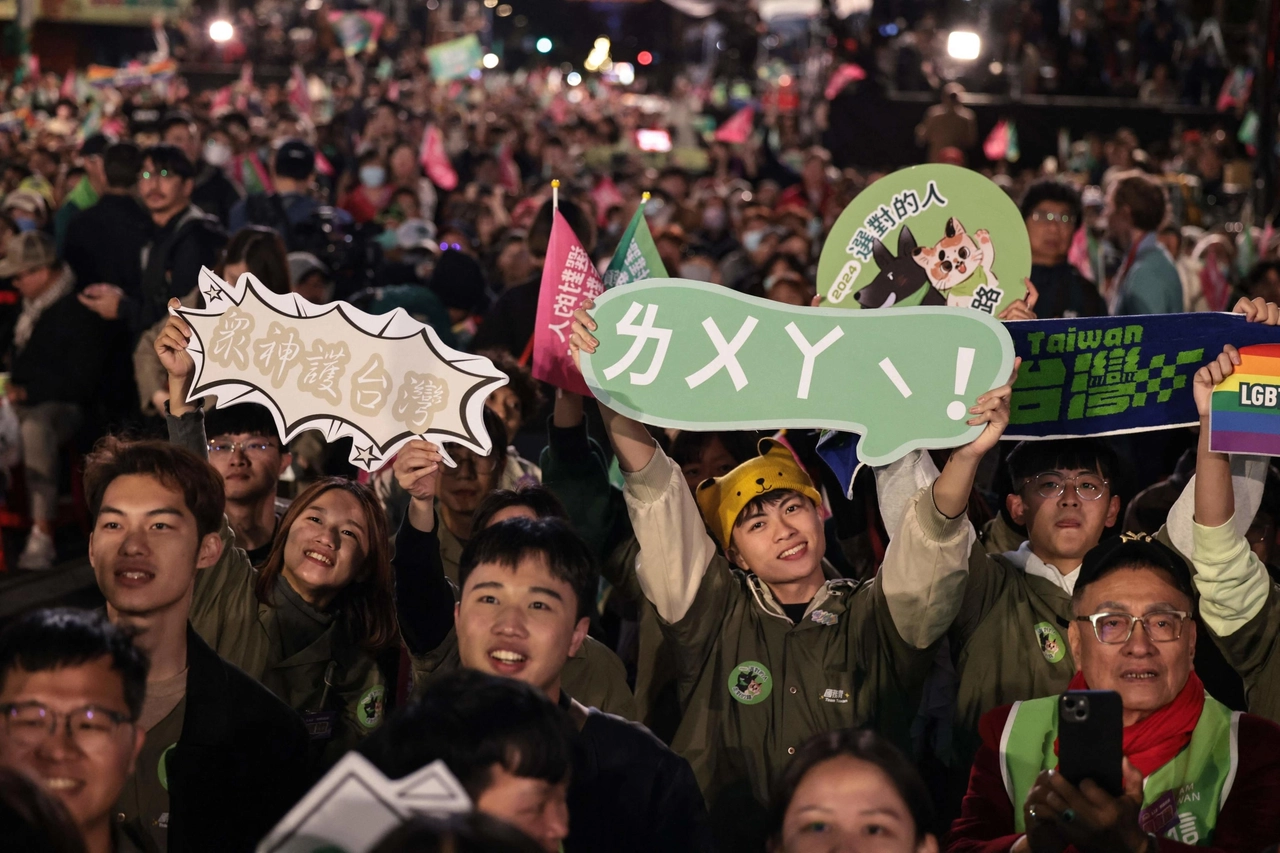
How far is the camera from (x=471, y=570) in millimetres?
2979

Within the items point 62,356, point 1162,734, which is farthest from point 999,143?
point 1162,734

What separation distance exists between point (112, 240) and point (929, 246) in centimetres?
510

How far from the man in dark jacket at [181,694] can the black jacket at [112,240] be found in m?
5.07

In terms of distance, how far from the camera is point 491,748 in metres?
2.25

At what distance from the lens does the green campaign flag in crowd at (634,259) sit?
14.7 feet

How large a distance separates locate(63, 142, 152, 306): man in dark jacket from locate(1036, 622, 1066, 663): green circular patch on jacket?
18.9ft

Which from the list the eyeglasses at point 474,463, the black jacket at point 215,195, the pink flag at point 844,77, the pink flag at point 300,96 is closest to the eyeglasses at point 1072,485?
the eyeglasses at point 474,463

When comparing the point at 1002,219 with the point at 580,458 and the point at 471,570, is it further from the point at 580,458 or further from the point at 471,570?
the point at 471,570

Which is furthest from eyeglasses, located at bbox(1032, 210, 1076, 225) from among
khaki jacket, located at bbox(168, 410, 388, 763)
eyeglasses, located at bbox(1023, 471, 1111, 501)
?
khaki jacket, located at bbox(168, 410, 388, 763)

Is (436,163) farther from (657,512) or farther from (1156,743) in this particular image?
(1156,743)

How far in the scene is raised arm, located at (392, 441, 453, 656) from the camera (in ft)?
10.8

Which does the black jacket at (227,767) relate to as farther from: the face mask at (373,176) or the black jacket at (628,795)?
the face mask at (373,176)

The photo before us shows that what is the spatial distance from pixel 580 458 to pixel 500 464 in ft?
1.59

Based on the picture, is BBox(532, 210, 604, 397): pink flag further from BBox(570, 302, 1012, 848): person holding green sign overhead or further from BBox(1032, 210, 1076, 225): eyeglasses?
BBox(1032, 210, 1076, 225): eyeglasses
